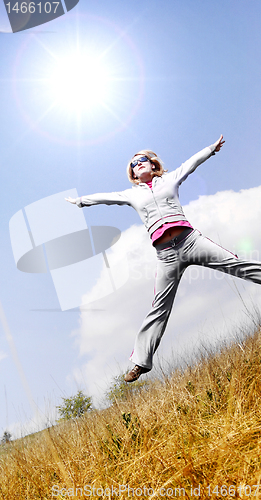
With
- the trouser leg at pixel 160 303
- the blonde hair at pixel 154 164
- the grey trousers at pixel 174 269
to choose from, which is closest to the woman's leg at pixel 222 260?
the grey trousers at pixel 174 269

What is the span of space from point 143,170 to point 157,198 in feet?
1.83

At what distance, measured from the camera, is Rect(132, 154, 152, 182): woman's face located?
158 inches

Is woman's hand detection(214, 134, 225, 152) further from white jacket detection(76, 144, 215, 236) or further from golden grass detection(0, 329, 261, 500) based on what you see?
golden grass detection(0, 329, 261, 500)

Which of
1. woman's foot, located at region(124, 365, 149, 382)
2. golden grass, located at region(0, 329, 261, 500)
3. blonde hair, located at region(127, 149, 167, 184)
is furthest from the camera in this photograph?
blonde hair, located at region(127, 149, 167, 184)

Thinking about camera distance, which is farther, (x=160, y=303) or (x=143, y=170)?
(x=143, y=170)

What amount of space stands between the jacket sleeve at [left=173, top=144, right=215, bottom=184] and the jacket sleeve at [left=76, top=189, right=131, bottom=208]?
678 mm

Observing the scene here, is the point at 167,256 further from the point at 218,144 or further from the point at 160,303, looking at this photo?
the point at 218,144

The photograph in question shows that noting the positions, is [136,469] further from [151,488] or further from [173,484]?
[173,484]

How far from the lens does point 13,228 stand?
535 cm

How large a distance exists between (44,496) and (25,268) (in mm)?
3999

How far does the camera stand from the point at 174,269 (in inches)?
143

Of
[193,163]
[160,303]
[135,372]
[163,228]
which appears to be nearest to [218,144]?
[193,163]

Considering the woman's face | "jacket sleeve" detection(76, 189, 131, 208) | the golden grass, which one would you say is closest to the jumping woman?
"jacket sleeve" detection(76, 189, 131, 208)

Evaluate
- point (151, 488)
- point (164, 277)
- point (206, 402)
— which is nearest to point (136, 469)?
point (151, 488)
